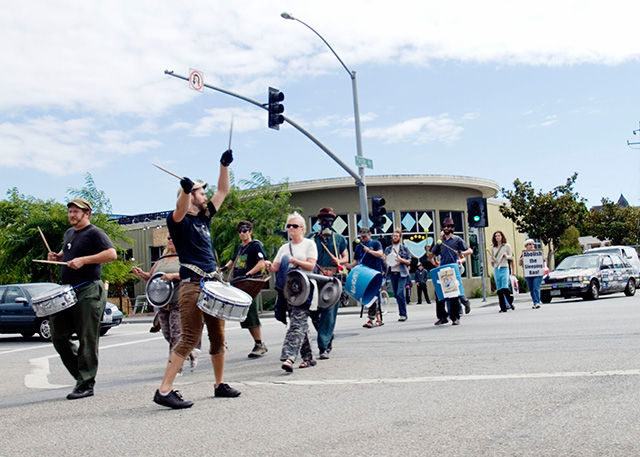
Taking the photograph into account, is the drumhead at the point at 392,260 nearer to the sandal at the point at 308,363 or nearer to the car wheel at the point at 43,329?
the sandal at the point at 308,363

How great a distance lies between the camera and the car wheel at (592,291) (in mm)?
20245

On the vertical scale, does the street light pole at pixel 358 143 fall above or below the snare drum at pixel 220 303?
above

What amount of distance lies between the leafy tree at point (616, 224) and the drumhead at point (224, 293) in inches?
2126

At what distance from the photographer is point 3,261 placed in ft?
101

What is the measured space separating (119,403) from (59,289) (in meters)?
1.19

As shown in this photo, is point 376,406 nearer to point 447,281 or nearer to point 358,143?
point 447,281

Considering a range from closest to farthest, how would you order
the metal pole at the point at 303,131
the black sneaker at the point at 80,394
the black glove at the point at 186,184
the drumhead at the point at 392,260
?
the black glove at the point at 186,184 → the black sneaker at the point at 80,394 → the drumhead at the point at 392,260 → the metal pole at the point at 303,131

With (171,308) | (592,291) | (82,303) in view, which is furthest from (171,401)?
(592,291)

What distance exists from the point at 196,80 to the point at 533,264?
907cm

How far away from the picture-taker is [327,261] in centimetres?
872

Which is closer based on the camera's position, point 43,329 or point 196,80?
point 43,329

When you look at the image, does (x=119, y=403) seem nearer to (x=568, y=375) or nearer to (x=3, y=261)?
(x=568, y=375)

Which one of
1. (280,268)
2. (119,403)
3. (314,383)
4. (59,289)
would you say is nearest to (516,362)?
(314,383)

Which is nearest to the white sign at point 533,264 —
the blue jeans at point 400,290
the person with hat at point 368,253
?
the blue jeans at point 400,290
